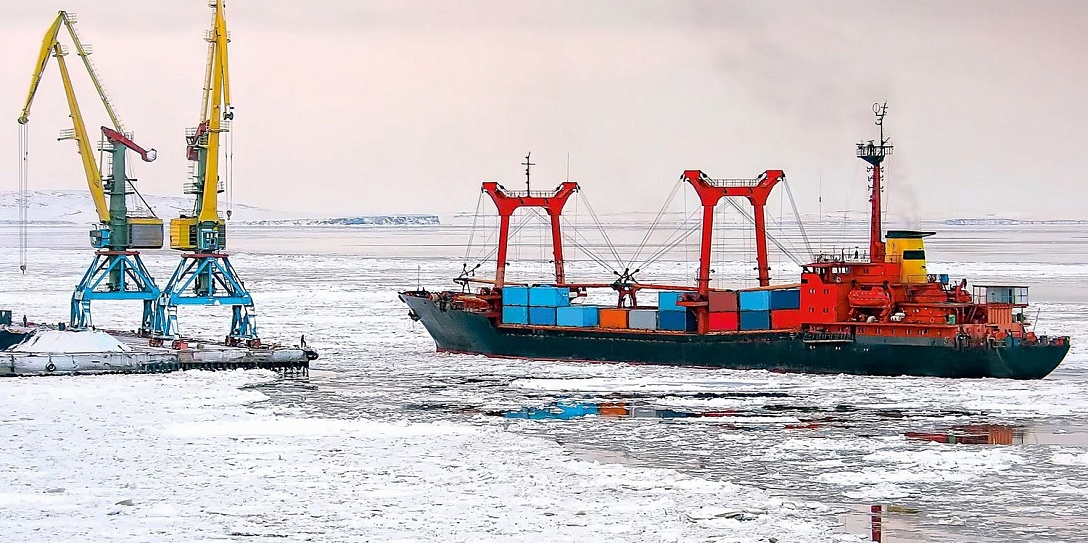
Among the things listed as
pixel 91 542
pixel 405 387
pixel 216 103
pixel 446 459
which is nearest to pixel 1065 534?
pixel 446 459

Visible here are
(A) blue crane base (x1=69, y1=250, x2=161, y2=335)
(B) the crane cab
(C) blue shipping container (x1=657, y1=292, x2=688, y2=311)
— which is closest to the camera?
(C) blue shipping container (x1=657, y1=292, x2=688, y2=311)

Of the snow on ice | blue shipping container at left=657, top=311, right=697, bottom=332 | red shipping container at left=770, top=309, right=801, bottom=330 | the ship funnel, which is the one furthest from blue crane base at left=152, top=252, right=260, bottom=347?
the ship funnel

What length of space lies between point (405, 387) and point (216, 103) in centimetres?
1745

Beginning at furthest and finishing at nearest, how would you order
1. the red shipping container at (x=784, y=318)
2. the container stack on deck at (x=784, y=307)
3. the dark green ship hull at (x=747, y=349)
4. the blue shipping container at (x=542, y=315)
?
the blue shipping container at (x=542, y=315)
the container stack on deck at (x=784, y=307)
the red shipping container at (x=784, y=318)
the dark green ship hull at (x=747, y=349)

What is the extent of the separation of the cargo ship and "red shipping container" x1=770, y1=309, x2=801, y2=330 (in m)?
0.04

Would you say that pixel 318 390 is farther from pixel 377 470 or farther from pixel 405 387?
pixel 377 470

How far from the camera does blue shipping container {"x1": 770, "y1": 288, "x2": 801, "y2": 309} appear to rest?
46781 mm

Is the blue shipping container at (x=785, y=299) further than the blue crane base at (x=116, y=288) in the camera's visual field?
No

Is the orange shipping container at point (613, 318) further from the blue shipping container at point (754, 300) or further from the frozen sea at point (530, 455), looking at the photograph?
the blue shipping container at point (754, 300)

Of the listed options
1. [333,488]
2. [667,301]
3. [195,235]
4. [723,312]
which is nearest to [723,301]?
[723,312]

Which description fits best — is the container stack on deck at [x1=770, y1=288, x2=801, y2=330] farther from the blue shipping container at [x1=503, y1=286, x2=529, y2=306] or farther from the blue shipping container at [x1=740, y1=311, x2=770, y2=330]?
the blue shipping container at [x1=503, y1=286, x2=529, y2=306]

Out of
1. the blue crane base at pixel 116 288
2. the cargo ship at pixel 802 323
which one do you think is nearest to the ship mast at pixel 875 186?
the cargo ship at pixel 802 323

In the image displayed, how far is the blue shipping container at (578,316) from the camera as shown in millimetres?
49469

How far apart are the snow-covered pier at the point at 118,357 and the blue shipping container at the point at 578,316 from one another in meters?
10.1
